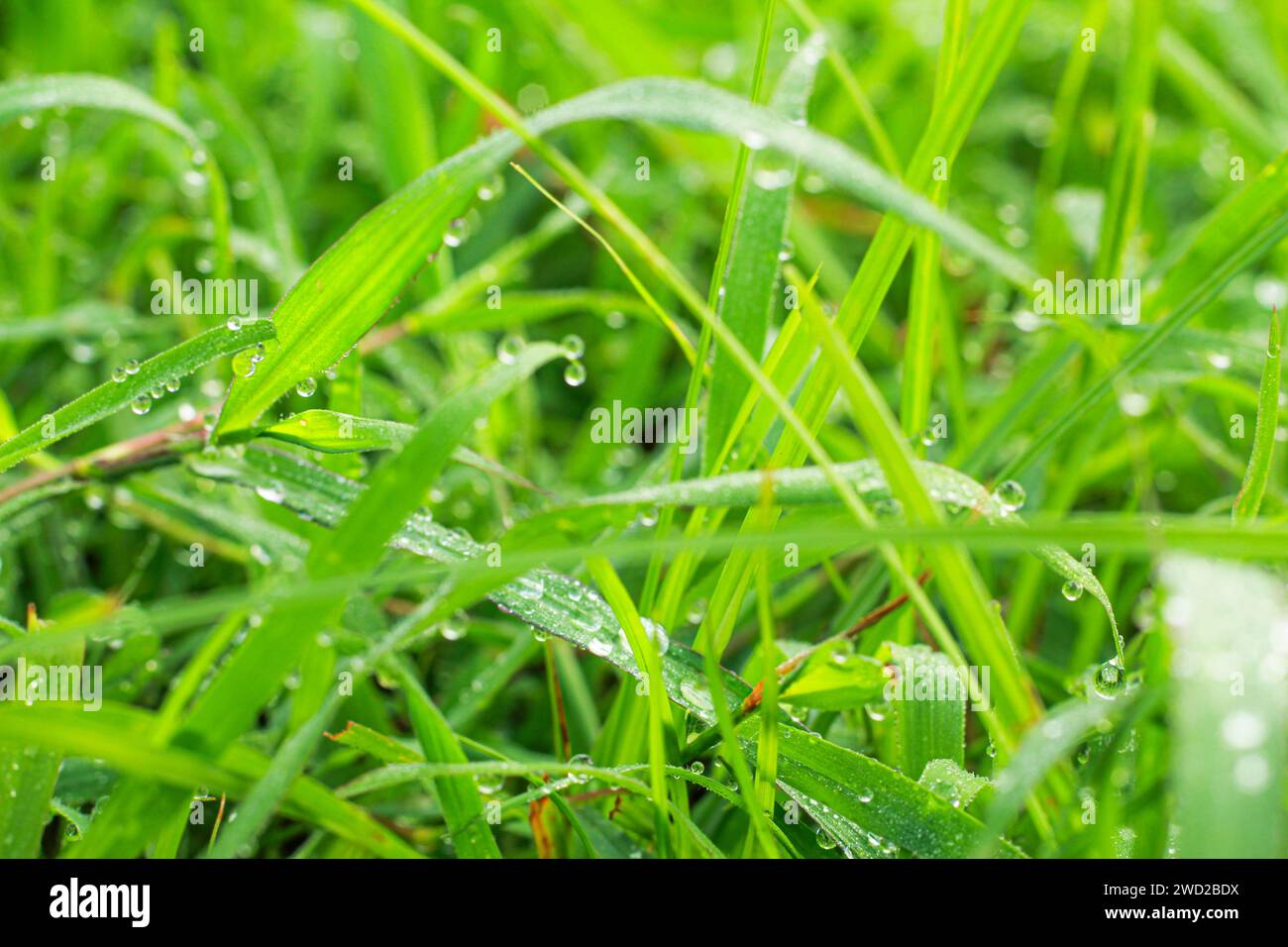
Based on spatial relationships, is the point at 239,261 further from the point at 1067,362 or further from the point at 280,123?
the point at 1067,362

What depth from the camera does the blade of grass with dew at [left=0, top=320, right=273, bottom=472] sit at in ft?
2.39

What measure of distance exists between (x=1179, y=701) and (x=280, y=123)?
158cm

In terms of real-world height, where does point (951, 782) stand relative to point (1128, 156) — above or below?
below

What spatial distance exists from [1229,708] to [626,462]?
81cm

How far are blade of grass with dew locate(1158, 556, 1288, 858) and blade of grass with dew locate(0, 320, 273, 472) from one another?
625mm

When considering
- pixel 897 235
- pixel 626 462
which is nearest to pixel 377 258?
pixel 897 235

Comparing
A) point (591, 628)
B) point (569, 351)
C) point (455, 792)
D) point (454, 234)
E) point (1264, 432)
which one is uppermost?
point (454, 234)

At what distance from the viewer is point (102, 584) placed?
112 cm

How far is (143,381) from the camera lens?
2.42ft

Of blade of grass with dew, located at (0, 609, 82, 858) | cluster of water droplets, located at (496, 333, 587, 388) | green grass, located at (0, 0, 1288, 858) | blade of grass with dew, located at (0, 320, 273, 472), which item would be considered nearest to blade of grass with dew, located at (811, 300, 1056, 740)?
green grass, located at (0, 0, 1288, 858)

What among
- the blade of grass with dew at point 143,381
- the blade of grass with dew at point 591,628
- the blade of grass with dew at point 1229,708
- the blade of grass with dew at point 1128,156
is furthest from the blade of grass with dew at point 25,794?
the blade of grass with dew at point 1128,156

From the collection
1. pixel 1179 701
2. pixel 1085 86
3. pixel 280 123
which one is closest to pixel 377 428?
pixel 1179 701

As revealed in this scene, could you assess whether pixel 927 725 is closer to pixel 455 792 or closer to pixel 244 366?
pixel 455 792

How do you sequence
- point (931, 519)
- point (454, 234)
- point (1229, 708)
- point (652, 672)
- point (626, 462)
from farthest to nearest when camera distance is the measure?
point (626, 462) < point (454, 234) < point (652, 672) < point (931, 519) < point (1229, 708)
